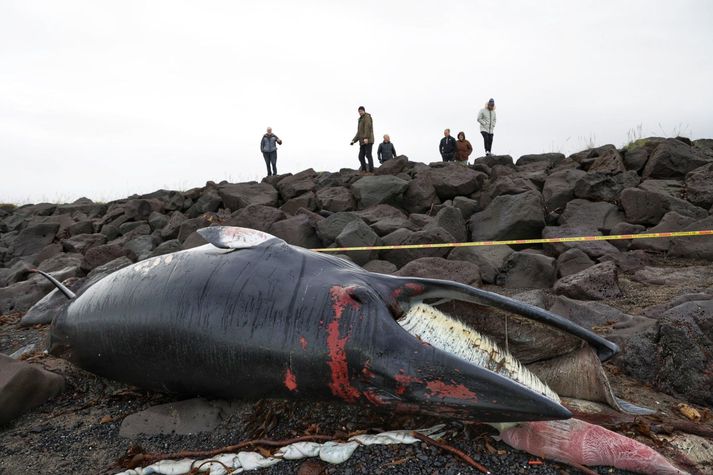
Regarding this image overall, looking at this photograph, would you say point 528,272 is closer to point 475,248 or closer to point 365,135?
point 475,248

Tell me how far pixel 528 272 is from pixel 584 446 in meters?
4.40

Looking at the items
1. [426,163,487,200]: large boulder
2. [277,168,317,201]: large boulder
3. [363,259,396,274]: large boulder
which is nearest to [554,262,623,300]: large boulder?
[363,259,396,274]: large boulder

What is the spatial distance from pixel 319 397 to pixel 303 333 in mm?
340

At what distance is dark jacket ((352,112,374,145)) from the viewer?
13.1 m

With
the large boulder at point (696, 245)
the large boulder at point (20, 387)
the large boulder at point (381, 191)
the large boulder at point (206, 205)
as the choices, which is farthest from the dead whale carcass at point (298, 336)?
the large boulder at point (206, 205)

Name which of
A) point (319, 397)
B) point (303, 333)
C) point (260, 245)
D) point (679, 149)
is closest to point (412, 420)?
point (319, 397)

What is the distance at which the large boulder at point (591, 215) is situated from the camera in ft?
26.8

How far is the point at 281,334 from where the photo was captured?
2658mm

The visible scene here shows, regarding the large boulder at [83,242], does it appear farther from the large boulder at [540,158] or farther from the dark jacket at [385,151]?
the large boulder at [540,158]

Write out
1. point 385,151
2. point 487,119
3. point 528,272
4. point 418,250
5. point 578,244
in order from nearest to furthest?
point 528,272 → point 578,244 → point 418,250 → point 487,119 → point 385,151

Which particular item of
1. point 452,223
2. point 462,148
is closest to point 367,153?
point 462,148

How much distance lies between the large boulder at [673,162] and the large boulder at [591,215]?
2031 millimetres

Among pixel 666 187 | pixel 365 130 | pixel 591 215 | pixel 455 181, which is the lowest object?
pixel 591 215

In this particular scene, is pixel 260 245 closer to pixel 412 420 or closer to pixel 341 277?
pixel 341 277
